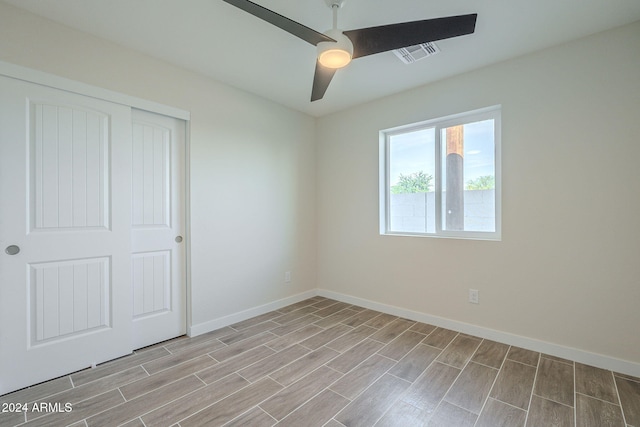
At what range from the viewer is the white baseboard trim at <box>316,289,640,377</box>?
82.4 inches

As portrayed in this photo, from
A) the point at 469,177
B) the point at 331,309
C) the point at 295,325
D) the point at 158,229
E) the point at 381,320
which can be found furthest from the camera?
the point at 331,309

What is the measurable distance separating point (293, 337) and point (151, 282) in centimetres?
139

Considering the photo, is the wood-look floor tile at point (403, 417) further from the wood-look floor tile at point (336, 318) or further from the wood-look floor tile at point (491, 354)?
the wood-look floor tile at point (336, 318)

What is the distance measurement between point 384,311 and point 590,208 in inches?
84.2

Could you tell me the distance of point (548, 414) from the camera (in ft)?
5.48

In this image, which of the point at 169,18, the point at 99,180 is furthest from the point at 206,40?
the point at 99,180

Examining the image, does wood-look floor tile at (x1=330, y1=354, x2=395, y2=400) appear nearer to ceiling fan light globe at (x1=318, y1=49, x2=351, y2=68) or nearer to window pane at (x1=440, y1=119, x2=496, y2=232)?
window pane at (x1=440, y1=119, x2=496, y2=232)

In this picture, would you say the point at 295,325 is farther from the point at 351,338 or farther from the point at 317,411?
the point at 317,411

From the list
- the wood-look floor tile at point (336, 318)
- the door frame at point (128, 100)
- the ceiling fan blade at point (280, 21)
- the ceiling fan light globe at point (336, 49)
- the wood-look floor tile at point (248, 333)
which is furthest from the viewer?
the wood-look floor tile at point (336, 318)

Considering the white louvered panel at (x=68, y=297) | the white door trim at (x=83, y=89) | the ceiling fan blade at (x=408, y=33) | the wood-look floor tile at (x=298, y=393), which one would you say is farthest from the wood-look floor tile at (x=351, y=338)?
the white door trim at (x=83, y=89)

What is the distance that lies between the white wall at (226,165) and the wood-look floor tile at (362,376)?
1542 millimetres

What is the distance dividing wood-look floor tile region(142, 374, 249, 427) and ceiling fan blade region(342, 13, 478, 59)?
240 centimetres

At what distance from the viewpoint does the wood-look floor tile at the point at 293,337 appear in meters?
2.56

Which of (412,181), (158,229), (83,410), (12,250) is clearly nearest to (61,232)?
(12,250)
